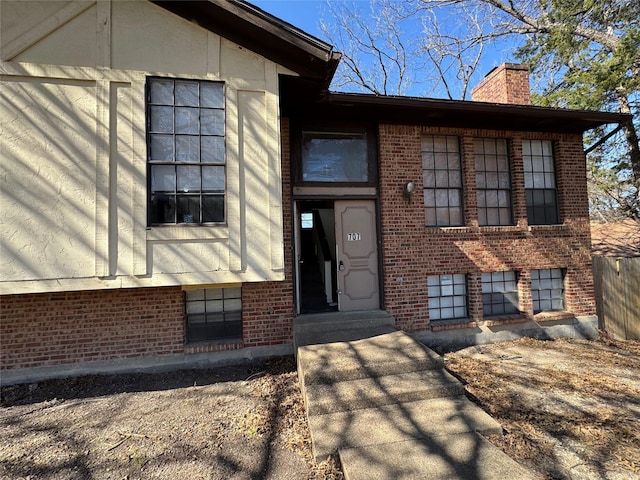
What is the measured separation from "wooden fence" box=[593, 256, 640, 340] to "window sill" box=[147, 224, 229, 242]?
9.24m

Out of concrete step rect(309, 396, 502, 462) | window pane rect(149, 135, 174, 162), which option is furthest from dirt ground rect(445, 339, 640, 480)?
window pane rect(149, 135, 174, 162)

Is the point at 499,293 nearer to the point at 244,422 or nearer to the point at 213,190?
the point at 244,422

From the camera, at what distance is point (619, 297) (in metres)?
7.63

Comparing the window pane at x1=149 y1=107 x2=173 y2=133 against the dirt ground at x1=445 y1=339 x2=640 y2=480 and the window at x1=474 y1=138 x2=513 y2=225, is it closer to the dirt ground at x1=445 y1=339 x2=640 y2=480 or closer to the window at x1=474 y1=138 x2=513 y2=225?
the dirt ground at x1=445 y1=339 x2=640 y2=480

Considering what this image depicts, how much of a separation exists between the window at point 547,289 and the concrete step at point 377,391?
15.2ft

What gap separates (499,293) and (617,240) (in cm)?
1307

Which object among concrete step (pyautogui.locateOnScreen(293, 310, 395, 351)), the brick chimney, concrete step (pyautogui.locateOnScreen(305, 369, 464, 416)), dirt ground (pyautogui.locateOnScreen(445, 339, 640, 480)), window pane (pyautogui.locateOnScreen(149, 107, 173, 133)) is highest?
the brick chimney

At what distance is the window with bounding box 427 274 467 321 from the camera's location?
6586 mm

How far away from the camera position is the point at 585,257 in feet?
23.6

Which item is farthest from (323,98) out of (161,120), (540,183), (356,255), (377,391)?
(540,183)

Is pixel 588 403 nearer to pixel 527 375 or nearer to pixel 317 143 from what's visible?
pixel 527 375

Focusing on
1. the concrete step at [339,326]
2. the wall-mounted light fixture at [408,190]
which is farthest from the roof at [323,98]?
the concrete step at [339,326]

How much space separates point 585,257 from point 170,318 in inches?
356

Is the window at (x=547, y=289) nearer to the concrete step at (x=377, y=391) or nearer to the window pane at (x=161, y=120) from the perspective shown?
the concrete step at (x=377, y=391)
